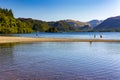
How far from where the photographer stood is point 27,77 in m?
19.1

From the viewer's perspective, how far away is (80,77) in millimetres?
19312

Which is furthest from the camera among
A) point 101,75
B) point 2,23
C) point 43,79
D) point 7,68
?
point 2,23

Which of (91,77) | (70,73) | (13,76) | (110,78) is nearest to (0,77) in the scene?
(13,76)

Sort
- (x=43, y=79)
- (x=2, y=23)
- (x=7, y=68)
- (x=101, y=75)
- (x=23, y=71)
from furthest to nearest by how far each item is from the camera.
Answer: (x=2, y=23), (x=7, y=68), (x=23, y=71), (x=101, y=75), (x=43, y=79)

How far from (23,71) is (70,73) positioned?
4.36m

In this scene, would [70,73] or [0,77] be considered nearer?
[0,77]

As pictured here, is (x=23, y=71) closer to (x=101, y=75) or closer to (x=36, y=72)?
(x=36, y=72)

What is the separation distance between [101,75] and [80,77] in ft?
6.82

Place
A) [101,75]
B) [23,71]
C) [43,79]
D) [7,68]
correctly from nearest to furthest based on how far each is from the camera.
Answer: [43,79] < [101,75] < [23,71] < [7,68]

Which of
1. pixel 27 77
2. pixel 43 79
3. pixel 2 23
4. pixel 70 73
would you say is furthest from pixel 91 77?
pixel 2 23

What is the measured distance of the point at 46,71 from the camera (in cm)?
2181

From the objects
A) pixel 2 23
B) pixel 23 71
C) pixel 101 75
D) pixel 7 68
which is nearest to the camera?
Result: pixel 101 75

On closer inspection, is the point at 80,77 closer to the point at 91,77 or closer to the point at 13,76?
the point at 91,77

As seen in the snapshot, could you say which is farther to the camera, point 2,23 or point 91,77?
point 2,23
